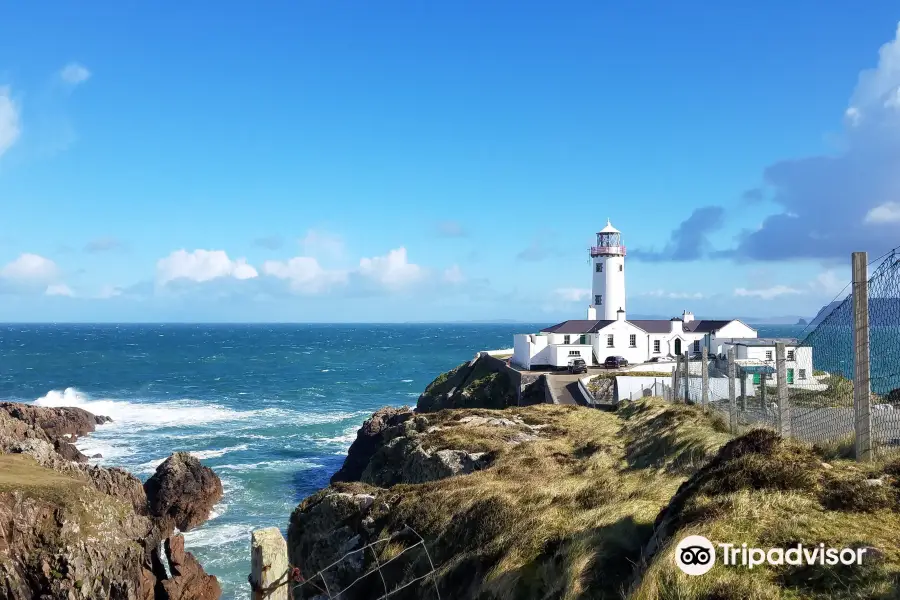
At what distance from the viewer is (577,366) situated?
50.1m

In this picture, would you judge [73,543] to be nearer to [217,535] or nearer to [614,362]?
[217,535]

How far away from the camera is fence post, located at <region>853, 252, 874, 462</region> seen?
885cm

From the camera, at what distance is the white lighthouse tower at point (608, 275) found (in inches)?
2512

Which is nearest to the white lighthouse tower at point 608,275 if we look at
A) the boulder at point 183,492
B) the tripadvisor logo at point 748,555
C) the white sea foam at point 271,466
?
the white sea foam at point 271,466

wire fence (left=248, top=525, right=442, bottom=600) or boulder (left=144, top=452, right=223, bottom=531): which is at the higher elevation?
wire fence (left=248, top=525, right=442, bottom=600)

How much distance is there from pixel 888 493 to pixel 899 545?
1164 millimetres

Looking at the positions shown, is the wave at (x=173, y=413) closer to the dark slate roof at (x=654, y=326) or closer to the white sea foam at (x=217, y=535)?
the white sea foam at (x=217, y=535)

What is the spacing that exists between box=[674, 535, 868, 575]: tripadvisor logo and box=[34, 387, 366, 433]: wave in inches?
2128

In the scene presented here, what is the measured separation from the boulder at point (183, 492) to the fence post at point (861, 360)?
29.3m

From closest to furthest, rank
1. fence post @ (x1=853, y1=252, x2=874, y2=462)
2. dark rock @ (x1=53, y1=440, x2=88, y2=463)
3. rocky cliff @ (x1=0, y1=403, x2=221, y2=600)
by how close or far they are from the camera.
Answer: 1. fence post @ (x1=853, y1=252, x2=874, y2=462)
2. rocky cliff @ (x1=0, y1=403, x2=221, y2=600)
3. dark rock @ (x1=53, y1=440, x2=88, y2=463)

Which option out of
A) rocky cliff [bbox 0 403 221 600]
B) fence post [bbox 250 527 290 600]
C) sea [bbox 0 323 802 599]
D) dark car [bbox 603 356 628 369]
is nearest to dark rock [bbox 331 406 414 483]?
sea [bbox 0 323 802 599]

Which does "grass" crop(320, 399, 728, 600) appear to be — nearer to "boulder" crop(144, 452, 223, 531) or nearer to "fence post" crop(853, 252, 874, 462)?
"fence post" crop(853, 252, 874, 462)

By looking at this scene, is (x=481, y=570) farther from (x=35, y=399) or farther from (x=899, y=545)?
(x=35, y=399)

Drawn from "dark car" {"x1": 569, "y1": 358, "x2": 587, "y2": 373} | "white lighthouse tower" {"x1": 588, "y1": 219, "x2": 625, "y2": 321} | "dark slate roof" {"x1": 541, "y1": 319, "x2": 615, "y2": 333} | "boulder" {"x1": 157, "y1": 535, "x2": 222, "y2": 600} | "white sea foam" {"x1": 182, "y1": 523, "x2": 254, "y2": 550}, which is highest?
"white lighthouse tower" {"x1": 588, "y1": 219, "x2": 625, "y2": 321}
